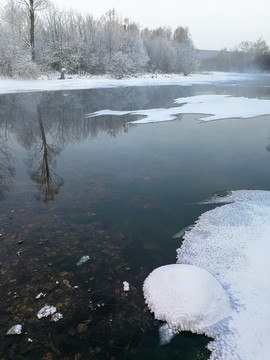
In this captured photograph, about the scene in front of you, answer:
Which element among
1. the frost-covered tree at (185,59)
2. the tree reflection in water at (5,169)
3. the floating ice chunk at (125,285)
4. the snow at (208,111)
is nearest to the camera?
the floating ice chunk at (125,285)

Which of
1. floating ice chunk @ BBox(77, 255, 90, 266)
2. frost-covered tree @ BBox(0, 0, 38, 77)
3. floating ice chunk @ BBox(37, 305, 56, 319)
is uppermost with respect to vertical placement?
frost-covered tree @ BBox(0, 0, 38, 77)

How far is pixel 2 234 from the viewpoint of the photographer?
16.8 feet

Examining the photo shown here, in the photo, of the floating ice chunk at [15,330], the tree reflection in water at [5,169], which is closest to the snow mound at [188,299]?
the floating ice chunk at [15,330]

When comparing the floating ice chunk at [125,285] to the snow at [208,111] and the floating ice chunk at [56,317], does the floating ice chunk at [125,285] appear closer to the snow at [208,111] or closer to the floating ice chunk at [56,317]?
the floating ice chunk at [56,317]

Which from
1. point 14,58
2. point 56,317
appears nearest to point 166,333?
point 56,317

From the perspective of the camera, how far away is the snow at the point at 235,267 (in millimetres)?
3162

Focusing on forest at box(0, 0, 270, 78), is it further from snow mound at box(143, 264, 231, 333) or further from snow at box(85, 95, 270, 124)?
snow mound at box(143, 264, 231, 333)

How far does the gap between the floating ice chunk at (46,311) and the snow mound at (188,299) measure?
125 centimetres

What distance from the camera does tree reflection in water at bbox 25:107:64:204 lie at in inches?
273

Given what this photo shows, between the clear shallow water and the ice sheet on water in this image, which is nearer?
the ice sheet on water

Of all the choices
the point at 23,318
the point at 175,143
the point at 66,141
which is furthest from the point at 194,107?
the point at 23,318

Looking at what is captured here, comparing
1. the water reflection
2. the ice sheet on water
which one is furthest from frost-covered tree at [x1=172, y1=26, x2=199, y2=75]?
the ice sheet on water

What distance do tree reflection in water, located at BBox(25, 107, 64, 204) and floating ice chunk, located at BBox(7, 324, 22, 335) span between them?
330cm

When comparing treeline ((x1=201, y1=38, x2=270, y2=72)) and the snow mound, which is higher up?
treeline ((x1=201, y1=38, x2=270, y2=72))
